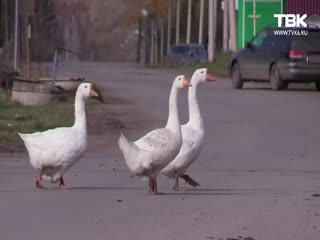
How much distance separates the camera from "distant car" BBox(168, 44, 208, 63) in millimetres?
61844

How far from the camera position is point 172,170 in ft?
41.5

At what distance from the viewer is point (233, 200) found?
39.8 feet

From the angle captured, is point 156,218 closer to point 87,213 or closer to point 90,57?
point 87,213

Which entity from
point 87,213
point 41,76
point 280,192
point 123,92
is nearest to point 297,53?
point 123,92

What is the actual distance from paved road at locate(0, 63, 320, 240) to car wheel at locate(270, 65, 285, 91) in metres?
10.6

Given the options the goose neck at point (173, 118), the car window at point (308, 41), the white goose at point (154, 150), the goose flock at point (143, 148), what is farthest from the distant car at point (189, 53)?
the white goose at point (154, 150)

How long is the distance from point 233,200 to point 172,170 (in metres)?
0.90

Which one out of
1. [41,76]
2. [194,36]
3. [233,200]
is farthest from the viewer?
[194,36]

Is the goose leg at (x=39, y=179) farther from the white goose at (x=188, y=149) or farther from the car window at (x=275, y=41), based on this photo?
the car window at (x=275, y=41)

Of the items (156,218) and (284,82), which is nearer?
(156,218)

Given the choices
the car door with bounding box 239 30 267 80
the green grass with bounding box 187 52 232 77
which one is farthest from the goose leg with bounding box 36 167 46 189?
the green grass with bounding box 187 52 232 77

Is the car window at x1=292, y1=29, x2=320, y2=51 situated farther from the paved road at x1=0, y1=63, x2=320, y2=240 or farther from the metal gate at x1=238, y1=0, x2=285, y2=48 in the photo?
the metal gate at x1=238, y1=0, x2=285, y2=48

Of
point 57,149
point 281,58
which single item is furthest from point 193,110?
point 281,58

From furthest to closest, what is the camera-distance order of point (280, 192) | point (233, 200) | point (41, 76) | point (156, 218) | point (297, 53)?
1. point (41, 76)
2. point (297, 53)
3. point (280, 192)
4. point (233, 200)
5. point (156, 218)
